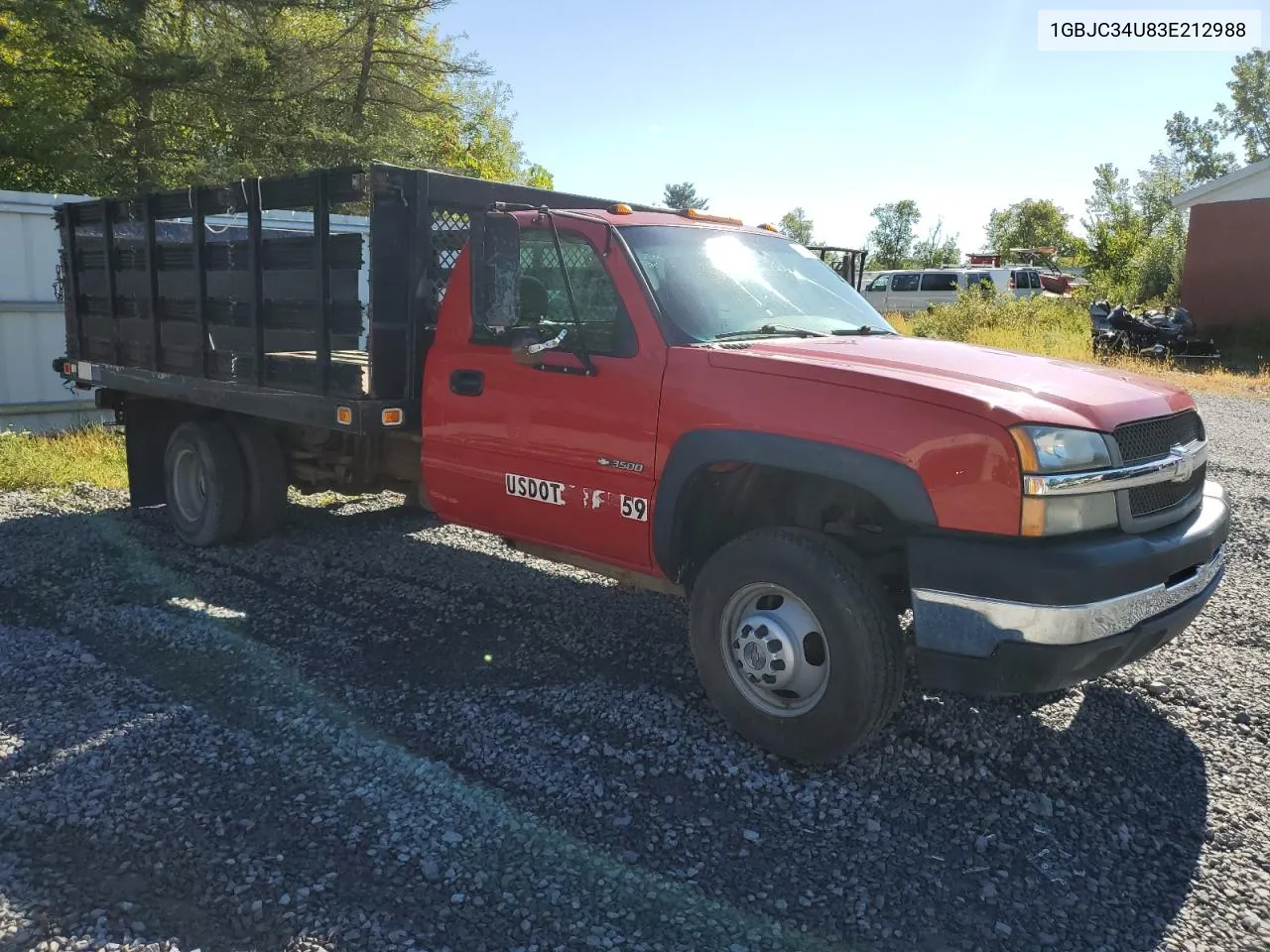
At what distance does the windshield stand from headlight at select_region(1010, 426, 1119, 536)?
4.57 feet

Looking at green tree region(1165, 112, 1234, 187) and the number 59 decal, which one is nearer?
the number 59 decal

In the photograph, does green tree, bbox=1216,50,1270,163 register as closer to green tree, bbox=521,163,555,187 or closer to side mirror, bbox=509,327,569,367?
green tree, bbox=521,163,555,187

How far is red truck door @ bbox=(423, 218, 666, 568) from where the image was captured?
412 cm

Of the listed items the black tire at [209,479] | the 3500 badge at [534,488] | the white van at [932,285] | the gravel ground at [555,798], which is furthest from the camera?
the white van at [932,285]

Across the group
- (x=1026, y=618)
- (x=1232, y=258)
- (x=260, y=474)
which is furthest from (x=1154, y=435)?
(x=1232, y=258)

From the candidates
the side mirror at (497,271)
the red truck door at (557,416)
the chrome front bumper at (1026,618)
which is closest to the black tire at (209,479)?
the red truck door at (557,416)

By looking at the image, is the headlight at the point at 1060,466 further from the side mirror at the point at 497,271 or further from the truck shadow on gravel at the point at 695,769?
the side mirror at the point at 497,271

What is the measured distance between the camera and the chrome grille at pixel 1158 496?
346 centimetres

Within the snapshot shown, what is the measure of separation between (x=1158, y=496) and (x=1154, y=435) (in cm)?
22

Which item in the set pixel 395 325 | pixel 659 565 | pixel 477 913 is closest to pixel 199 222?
pixel 395 325

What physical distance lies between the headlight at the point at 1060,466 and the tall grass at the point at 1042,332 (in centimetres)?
1265

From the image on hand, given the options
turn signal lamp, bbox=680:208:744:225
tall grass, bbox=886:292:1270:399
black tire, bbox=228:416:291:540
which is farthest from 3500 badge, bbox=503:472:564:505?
tall grass, bbox=886:292:1270:399

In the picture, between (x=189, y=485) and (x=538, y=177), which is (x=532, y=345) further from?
(x=538, y=177)

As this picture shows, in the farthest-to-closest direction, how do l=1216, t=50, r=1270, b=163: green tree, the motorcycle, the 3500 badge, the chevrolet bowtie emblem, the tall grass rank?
l=1216, t=50, r=1270, b=163: green tree, the motorcycle, the tall grass, the 3500 badge, the chevrolet bowtie emblem
